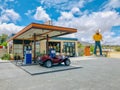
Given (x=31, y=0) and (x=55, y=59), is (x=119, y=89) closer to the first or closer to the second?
(x=55, y=59)

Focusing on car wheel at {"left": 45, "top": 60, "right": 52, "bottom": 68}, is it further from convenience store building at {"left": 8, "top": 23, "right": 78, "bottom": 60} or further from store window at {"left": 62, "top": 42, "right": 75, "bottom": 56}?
store window at {"left": 62, "top": 42, "right": 75, "bottom": 56}

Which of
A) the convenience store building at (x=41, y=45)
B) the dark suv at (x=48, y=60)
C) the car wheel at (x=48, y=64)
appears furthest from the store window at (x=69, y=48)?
the car wheel at (x=48, y=64)

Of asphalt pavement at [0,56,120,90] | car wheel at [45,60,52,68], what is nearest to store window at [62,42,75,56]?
car wheel at [45,60,52,68]

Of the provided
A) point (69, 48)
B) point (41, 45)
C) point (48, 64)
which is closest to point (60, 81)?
point (48, 64)

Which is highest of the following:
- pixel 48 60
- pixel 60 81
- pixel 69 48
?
pixel 69 48

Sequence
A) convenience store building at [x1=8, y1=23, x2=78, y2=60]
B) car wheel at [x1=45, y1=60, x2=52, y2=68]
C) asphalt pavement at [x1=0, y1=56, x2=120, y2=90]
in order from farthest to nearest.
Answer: convenience store building at [x1=8, y1=23, x2=78, y2=60], car wheel at [x1=45, y1=60, x2=52, y2=68], asphalt pavement at [x1=0, y1=56, x2=120, y2=90]

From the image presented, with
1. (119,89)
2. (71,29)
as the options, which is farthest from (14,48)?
(119,89)

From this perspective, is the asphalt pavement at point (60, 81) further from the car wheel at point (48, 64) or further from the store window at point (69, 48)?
the store window at point (69, 48)

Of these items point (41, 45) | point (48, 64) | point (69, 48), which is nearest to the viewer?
point (48, 64)

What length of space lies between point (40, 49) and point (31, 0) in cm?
1050

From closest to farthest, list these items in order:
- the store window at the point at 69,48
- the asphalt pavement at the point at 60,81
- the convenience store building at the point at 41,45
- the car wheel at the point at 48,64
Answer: the asphalt pavement at the point at 60,81
the car wheel at the point at 48,64
the convenience store building at the point at 41,45
the store window at the point at 69,48

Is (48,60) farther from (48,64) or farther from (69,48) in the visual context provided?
(69,48)

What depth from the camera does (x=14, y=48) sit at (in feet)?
62.1

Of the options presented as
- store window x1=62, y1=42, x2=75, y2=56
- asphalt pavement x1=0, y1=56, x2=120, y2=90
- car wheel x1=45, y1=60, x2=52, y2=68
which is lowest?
asphalt pavement x1=0, y1=56, x2=120, y2=90
